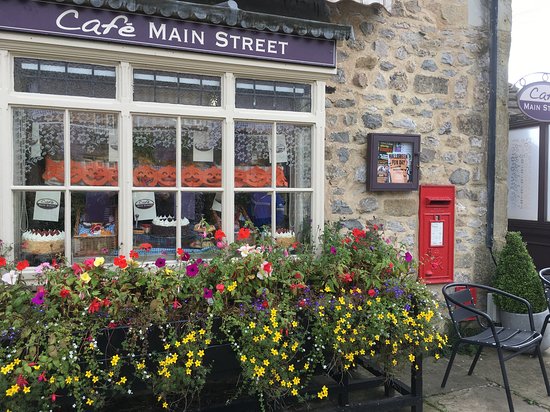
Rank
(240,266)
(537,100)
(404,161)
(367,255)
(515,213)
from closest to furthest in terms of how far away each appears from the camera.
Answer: (240,266) → (367,255) → (404,161) → (537,100) → (515,213)

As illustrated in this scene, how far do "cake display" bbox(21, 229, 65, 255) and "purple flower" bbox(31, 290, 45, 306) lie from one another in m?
0.72

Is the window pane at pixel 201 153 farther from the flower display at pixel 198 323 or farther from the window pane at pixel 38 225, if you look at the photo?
the window pane at pixel 38 225

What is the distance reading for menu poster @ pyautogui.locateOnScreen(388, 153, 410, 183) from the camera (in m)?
4.59

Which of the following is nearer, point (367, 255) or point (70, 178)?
point (70, 178)

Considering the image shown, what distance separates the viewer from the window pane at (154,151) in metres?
3.56

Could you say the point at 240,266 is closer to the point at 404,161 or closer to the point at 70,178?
the point at 70,178

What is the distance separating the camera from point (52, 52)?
3217mm

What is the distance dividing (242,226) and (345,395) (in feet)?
5.00

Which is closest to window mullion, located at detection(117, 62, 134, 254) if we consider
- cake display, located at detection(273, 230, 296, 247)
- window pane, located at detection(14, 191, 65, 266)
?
window pane, located at detection(14, 191, 65, 266)

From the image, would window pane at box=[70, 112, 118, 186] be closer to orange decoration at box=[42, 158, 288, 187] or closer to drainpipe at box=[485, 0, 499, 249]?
orange decoration at box=[42, 158, 288, 187]

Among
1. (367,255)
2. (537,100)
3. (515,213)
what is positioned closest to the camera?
(367,255)

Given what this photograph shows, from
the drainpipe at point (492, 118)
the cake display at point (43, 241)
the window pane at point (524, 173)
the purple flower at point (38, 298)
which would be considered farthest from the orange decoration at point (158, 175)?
the window pane at point (524, 173)

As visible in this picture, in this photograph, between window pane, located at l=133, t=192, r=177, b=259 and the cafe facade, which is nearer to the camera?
the cafe facade

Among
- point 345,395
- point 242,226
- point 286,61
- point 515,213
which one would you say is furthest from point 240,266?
point 515,213
